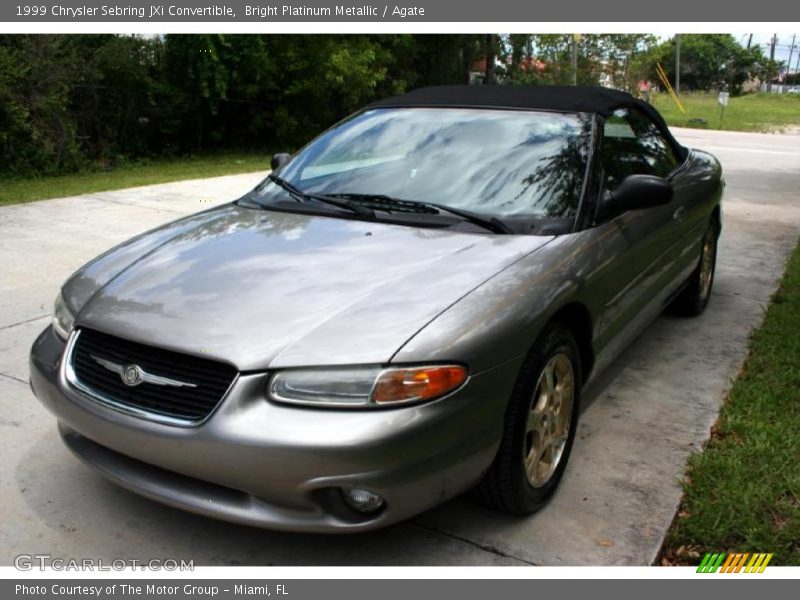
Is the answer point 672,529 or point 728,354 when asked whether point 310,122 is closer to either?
point 728,354

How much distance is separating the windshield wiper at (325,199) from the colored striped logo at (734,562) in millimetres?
1850

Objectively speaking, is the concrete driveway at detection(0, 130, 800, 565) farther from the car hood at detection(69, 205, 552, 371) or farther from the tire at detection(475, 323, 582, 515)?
the car hood at detection(69, 205, 552, 371)

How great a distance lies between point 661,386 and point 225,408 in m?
2.67

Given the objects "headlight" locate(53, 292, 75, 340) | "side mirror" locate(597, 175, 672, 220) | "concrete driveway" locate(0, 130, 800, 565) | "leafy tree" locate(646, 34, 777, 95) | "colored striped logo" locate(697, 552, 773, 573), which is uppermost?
"leafy tree" locate(646, 34, 777, 95)

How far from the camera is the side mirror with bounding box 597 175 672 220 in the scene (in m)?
3.55

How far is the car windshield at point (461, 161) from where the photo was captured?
3494 mm

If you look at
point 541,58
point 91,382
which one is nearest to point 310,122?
point 541,58

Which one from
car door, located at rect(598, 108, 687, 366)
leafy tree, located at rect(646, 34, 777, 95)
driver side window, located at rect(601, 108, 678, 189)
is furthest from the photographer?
leafy tree, located at rect(646, 34, 777, 95)

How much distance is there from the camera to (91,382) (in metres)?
2.77

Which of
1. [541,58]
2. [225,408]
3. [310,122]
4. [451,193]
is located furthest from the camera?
[541,58]

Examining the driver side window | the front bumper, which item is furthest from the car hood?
the driver side window

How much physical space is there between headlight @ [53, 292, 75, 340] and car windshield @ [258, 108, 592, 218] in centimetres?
113

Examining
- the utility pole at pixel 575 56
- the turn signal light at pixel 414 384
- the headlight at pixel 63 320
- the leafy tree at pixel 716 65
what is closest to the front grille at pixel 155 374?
the headlight at pixel 63 320

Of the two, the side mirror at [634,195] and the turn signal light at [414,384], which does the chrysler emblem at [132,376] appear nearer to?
the turn signal light at [414,384]
